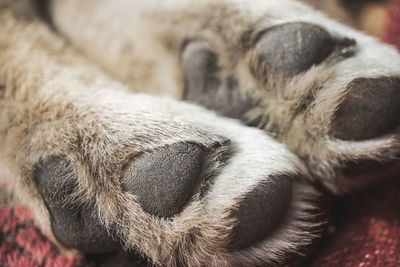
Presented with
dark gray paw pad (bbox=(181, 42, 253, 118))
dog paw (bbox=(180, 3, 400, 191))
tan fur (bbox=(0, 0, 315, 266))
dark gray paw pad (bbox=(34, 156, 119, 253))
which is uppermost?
dog paw (bbox=(180, 3, 400, 191))

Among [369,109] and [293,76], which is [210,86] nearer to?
[293,76]

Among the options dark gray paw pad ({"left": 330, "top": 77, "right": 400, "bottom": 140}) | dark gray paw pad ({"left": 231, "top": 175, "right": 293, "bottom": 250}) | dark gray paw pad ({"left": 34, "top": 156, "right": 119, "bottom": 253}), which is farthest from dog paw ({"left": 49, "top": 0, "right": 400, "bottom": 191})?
dark gray paw pad ({"left": 34, "top": 156, "right": 119, "bottom": 253})

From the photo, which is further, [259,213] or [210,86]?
[210,86]

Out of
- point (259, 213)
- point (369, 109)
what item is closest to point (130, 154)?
point (259, 213)

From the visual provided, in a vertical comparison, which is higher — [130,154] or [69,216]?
[130,154]

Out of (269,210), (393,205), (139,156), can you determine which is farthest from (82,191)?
(393,205)

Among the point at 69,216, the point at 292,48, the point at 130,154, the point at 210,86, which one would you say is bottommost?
the point at 69,216

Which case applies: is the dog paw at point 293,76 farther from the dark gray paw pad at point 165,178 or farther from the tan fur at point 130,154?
the dark gray paw pad at point 165,178

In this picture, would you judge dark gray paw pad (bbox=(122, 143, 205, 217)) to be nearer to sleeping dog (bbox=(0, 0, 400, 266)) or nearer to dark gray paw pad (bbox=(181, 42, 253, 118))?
sleeping dog (bbox=(0, 0, 400, 266))
